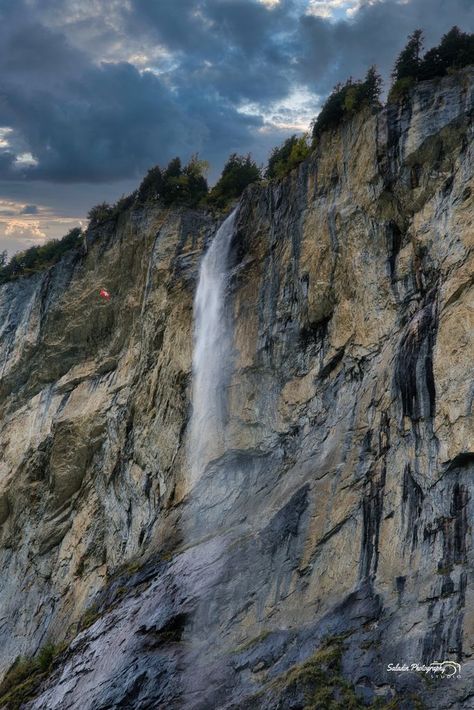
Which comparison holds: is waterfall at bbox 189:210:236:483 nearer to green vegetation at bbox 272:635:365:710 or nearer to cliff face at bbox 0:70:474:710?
cliff face at bbox 0:70:474:710

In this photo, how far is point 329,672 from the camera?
49.0 feet

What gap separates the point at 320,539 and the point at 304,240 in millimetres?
11576

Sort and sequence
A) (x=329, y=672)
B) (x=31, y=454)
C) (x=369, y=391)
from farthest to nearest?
(x=31, y=454), (x=369, y=391), (x=329, y=672)

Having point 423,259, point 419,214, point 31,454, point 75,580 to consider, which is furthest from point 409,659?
point 31,454

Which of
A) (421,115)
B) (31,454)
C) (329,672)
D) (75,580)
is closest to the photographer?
(329,672)

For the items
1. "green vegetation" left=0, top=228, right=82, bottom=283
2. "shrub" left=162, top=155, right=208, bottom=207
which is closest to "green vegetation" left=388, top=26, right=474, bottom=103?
"shrub" left=162, top=155, right=208, bottom=207

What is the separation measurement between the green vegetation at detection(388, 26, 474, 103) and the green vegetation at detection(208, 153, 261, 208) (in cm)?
1403

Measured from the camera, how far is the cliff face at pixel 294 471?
51.4 ft

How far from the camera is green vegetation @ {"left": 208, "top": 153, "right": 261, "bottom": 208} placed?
3806 cm

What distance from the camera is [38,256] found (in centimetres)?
5328

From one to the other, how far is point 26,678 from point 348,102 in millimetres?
24423

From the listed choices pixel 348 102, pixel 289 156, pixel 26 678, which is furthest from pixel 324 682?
pixel 289 156

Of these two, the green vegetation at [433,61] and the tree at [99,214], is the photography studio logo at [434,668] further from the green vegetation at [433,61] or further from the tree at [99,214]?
the tree at [99,214]

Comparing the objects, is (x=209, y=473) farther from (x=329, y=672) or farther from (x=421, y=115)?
(x=421, y=115)
